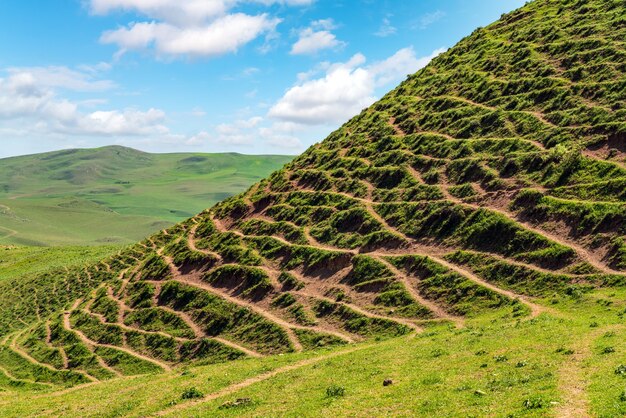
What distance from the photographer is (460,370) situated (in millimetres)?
23109

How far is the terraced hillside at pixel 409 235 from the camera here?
36.2 m

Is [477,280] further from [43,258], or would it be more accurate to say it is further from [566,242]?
[43,258]

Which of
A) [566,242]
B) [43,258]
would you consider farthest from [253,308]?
[43,258]

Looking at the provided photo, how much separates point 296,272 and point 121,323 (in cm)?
1926

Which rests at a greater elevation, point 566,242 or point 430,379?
point 566,242

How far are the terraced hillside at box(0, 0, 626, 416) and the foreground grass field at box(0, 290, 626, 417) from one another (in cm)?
218

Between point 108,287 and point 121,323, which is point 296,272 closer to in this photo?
point 121,323

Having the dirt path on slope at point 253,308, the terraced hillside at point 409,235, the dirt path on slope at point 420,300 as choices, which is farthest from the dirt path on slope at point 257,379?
the dirt path on slope at point 420,300

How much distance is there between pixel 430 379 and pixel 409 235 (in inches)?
900

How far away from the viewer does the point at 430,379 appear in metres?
22.4

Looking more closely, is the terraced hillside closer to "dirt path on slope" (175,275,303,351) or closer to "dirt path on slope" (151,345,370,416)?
"dirt path on slope" (175,275,303,351)

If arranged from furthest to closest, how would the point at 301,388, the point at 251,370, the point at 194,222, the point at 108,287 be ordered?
the point at 194,222, the point at 108,287, the point at 251,370, the point at 301,388

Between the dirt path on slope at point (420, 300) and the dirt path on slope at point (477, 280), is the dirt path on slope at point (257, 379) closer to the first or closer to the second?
the dirt path on slope at point (420, 300)

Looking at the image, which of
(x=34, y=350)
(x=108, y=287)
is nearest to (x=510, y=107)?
(x=108, y=287)
